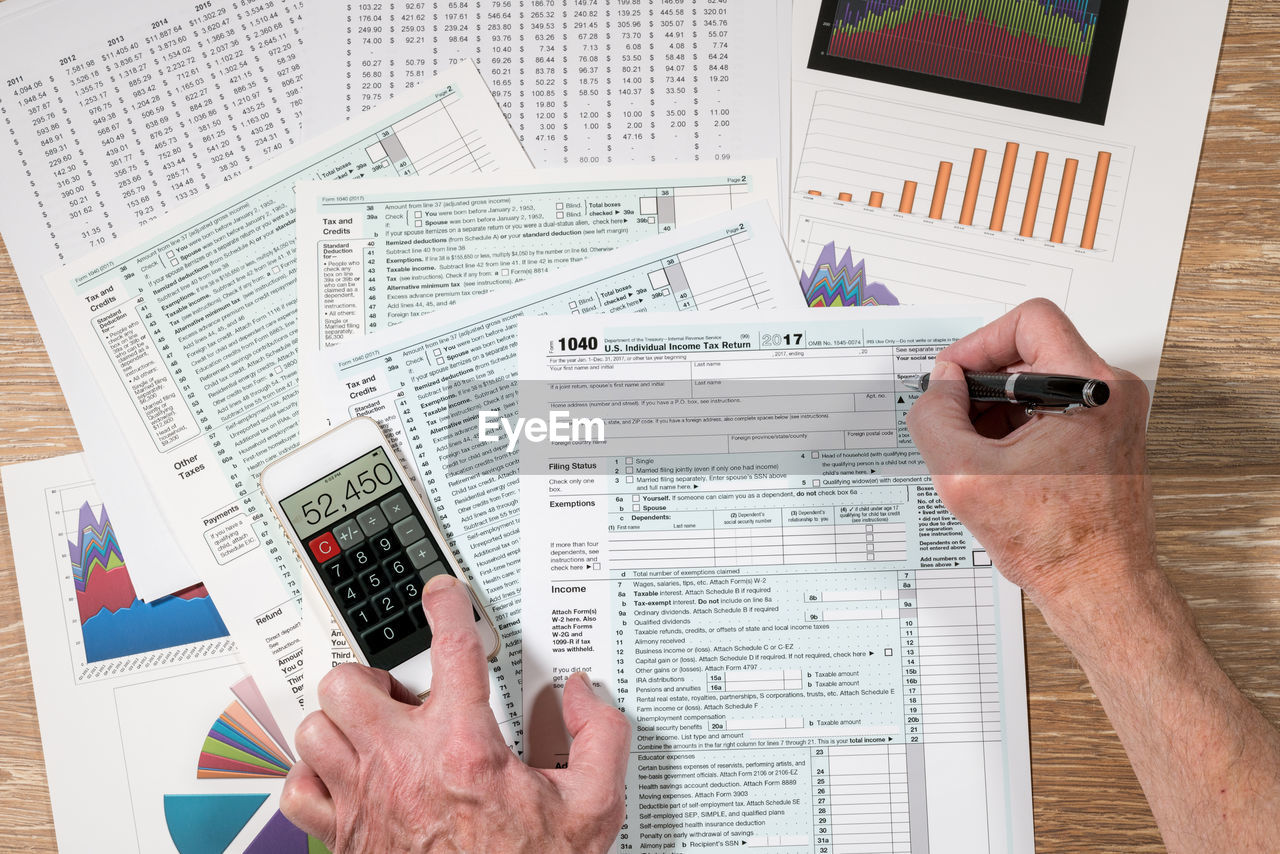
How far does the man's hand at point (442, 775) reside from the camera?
60cm

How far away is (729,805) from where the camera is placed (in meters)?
0.71

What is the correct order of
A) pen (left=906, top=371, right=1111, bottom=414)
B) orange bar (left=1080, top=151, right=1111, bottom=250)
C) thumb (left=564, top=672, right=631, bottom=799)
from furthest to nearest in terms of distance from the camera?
orange bar (left=1080, top=151, right=1111, bottom=250) < thumb (left=564, top=672, right=631, bottom=799) < pen (left=906, top=371, right=1111, bottom=414)

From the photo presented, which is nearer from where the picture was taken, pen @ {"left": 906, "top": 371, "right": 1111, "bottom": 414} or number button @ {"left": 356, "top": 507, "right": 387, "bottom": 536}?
pen @ {"left": 906, "top": 371, "right": 1111, "bottom": 414}

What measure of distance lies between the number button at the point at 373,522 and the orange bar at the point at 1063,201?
650 millimetres

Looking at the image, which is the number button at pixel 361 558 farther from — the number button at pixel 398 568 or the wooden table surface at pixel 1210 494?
the wooden table surface at pixel 1210 494

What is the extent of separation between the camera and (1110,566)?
24.0 inches

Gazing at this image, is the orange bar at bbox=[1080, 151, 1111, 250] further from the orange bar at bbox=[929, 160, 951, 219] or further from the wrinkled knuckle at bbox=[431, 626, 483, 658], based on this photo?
the wrinkled knuckle at bbox=[431, 626, 483, 658]

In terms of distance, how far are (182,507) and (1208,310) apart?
0.95 metres

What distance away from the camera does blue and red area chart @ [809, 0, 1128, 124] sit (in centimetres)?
76

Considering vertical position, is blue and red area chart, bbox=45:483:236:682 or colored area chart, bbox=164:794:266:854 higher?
blue and red area chart, bbox=45:483:236:682

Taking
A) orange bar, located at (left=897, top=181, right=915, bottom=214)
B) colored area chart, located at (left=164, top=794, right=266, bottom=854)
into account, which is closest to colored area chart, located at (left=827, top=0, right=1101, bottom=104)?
orange bar, located at (left=897, top=181, right=915, bottom=214)

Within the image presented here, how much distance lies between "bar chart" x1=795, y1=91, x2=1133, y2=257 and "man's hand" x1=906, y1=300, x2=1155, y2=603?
0.55 ft

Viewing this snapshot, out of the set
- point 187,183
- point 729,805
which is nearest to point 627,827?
point 729,805

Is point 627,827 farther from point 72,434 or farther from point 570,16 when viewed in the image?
point 570,16
